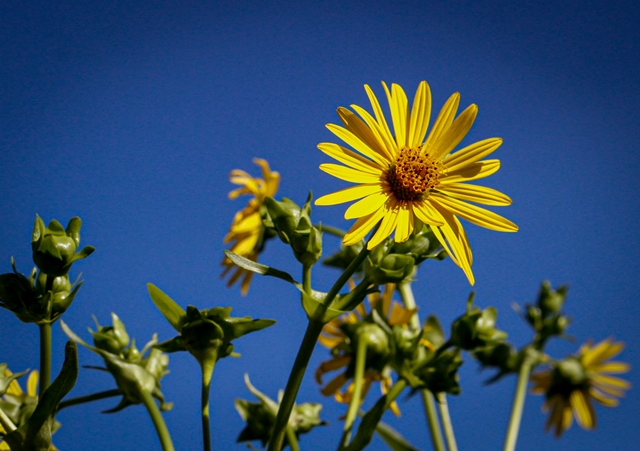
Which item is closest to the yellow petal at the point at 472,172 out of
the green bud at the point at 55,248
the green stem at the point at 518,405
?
the green bud at the point at 55,248

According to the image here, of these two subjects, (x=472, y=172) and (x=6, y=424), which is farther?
(x=472, y=172)

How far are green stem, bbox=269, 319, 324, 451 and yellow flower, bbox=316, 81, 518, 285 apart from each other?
0.17m

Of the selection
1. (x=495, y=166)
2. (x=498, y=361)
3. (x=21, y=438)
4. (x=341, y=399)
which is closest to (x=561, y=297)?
(x=498, y=361)

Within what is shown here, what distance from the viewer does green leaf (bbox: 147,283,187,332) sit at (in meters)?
0.96

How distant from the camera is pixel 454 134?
1131 mm

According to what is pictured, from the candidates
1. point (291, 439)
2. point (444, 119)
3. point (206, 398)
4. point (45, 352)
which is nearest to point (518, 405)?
point (291, 439)

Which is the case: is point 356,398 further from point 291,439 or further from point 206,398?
point 206,398

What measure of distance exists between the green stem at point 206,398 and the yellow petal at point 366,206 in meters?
0.30

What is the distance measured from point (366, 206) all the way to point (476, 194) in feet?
0.62


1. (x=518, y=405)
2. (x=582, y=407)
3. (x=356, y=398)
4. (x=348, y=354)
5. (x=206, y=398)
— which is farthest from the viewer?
(x=582, y=407)

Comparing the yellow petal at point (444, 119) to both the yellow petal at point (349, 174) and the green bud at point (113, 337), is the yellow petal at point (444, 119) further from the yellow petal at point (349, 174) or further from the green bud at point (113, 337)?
the green bud at point (113, 337)

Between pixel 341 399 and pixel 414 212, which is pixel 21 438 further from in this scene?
pixel 341 399

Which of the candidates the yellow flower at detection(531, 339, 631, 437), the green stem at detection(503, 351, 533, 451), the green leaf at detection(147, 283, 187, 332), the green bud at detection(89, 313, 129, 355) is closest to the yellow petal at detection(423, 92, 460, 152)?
the green leaf at detection(147, 283, 187, 332)

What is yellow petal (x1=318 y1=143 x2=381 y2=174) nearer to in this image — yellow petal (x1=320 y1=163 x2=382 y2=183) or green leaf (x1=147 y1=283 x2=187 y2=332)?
yellow petal (x1=320 y1=163 x2=382 y2=183)
